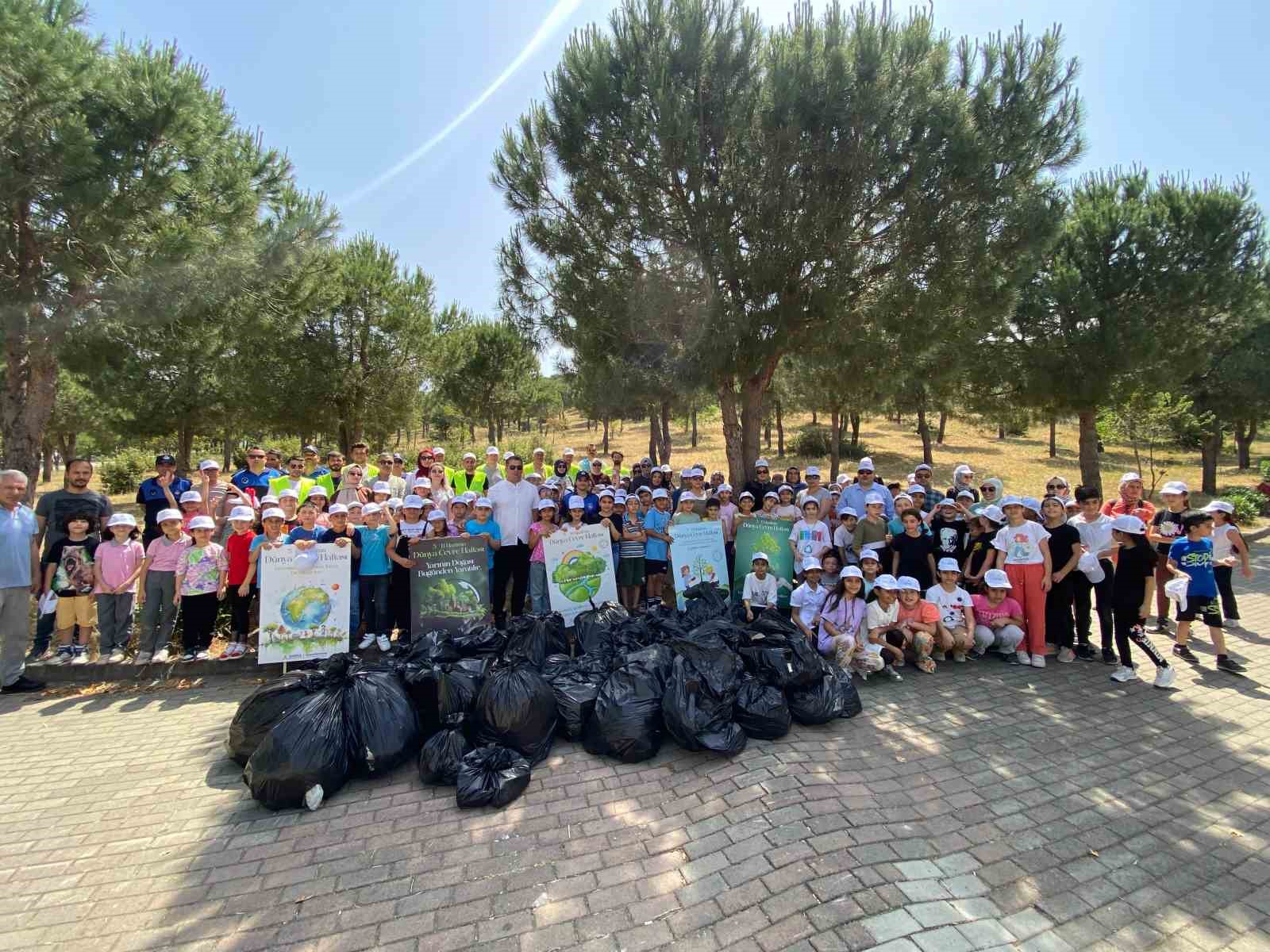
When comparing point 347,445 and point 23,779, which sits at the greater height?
point 347,445

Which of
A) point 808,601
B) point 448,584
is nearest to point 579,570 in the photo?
point 448,584

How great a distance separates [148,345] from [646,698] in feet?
35.3

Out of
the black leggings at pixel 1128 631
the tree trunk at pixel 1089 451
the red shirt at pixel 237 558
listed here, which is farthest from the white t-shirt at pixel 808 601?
the tree trunk at pixel 1089 451

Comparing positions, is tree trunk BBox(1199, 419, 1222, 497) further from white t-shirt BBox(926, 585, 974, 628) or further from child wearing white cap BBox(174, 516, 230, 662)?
child wearing white cap BBox(174, 516, 230, 662)

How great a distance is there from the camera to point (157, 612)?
217 inches

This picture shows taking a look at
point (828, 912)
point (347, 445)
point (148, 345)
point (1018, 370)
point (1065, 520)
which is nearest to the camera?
point (828, 912)

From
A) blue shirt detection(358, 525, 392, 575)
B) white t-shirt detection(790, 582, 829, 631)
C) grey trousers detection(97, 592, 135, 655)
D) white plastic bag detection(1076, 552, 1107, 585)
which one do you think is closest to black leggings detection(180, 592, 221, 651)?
grey trousers detection(97, 592, 135, 655)

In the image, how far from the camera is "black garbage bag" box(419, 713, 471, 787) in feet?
12.1

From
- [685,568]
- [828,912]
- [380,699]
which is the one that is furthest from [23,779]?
[685,568]

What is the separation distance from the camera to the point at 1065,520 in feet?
20.0

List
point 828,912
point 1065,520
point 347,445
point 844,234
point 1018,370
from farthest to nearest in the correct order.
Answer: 1. point 347,445
2. point 1018,370
3. point 844,234
4. point 1065,520
5. point 828,912

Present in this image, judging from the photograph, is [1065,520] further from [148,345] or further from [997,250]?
[148,345]

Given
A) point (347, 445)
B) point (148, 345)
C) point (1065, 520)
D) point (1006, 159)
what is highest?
point (1006, 159)

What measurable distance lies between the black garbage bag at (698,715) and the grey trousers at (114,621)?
5417mm
